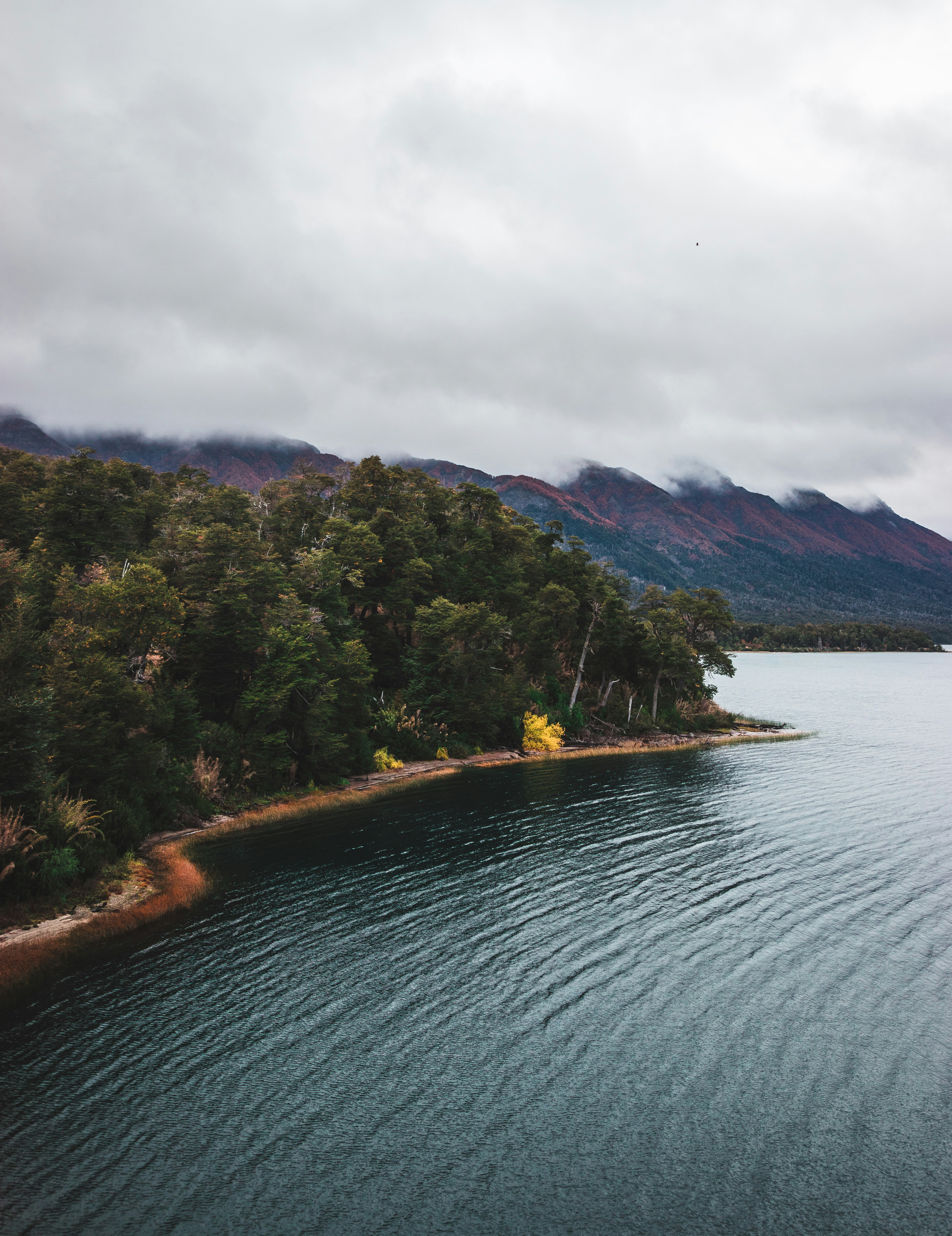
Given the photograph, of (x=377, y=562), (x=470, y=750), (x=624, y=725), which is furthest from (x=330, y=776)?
(x=624, y=725)

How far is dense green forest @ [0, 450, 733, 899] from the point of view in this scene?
88.6 ft

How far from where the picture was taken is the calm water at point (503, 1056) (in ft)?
36.6

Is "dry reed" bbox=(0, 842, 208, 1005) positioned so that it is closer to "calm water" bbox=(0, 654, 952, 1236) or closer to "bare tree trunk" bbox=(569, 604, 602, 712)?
"calm water" bbox=(0, 654, 952, 1236)

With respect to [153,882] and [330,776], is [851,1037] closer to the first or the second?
[153,882]

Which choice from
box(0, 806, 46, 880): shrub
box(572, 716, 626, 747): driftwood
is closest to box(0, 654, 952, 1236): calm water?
box(0, 806, 46, 880): shrub

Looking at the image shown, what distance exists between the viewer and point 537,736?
65875 millimetres

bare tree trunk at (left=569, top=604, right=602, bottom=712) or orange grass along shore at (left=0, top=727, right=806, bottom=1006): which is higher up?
bare tree trunk at (left=569, top=604, right=602, bottom=712)

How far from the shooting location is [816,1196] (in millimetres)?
11273

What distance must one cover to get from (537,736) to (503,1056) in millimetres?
50835

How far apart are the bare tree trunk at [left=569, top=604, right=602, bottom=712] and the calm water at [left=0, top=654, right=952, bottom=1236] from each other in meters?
43.6

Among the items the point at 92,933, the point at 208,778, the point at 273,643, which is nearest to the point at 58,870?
the point at 92,933

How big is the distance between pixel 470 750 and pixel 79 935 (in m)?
41.9

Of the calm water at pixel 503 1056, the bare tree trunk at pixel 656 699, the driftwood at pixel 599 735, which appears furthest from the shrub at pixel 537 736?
the calm water at pixel 503 1056

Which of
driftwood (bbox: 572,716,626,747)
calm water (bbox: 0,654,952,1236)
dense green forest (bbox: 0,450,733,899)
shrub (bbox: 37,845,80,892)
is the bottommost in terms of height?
driftwood (bbox: 572,716,626,747)
